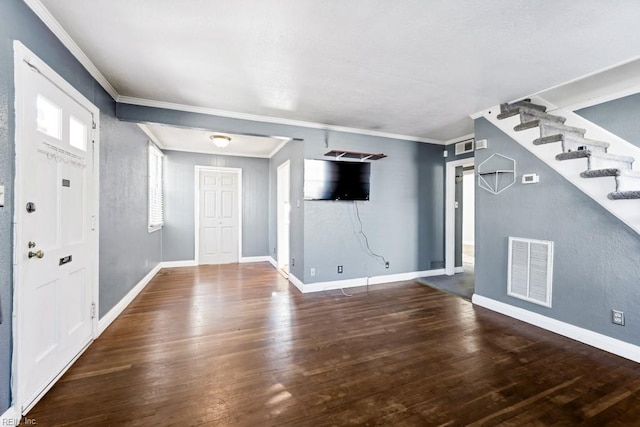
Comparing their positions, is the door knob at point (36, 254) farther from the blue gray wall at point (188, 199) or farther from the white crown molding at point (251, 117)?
the blue gray wall at point (188, 199)

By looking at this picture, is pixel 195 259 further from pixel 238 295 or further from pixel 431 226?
pixel 431 226

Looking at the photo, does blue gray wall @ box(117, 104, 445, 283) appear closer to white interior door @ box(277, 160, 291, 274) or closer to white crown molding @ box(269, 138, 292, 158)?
white crown molding @ box(269, 138, 292, 158)

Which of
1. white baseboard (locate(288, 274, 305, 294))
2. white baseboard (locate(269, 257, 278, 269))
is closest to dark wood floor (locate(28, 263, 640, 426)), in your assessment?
white baseboard (locate(288, 274, 305, 294))

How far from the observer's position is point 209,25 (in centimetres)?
187

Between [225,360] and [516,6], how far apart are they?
331cm

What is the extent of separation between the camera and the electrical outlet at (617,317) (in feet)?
7.80

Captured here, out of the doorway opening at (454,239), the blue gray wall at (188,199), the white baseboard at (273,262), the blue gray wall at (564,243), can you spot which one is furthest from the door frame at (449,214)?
the blue gray wall at (188,199)

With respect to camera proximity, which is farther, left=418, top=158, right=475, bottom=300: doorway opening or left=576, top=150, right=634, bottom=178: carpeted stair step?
left=418, top=158, right=475, bottom=300: doorway opening

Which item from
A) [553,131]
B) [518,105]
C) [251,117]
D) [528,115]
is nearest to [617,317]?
[553,131]

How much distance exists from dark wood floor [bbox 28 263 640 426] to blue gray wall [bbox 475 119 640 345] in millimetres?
323

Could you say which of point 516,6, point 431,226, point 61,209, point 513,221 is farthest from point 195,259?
point 516,6

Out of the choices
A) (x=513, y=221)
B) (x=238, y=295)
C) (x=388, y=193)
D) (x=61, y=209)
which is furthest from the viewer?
(x=388, y=193)

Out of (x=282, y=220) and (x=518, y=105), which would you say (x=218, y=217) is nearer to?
(x=282, y=220)

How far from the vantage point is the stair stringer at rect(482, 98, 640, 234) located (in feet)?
7.66
